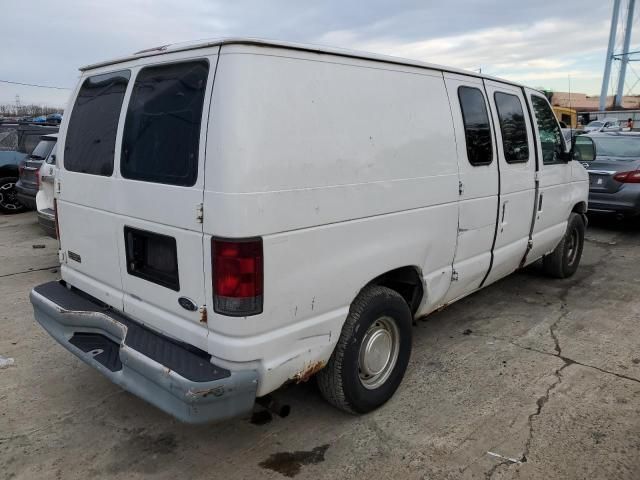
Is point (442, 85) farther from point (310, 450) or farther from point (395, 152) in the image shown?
point (310, 450)

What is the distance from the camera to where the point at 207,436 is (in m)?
3.08

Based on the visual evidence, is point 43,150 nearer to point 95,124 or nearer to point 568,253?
point 95,124

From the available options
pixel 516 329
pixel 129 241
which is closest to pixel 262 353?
pixel 129 241

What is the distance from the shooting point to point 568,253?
604cm

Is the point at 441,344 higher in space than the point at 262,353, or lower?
lower

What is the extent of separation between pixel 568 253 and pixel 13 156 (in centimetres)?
1020

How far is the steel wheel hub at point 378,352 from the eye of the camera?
10.3 feet

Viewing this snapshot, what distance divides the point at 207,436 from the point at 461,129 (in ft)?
8.66

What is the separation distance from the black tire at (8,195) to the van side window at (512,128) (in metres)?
9.66

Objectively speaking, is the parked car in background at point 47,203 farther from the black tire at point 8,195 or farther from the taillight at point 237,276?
the taillight at point 237,276

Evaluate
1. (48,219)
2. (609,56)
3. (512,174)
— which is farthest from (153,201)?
(609,56)

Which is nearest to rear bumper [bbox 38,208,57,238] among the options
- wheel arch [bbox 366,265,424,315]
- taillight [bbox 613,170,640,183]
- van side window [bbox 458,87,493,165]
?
wheel arch [bbox 366,265,424,315]

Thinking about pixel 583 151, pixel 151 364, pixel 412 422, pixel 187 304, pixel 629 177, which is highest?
pixel 583 151

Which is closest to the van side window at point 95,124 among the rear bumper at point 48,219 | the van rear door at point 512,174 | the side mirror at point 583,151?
the van rear door at point 512,174
